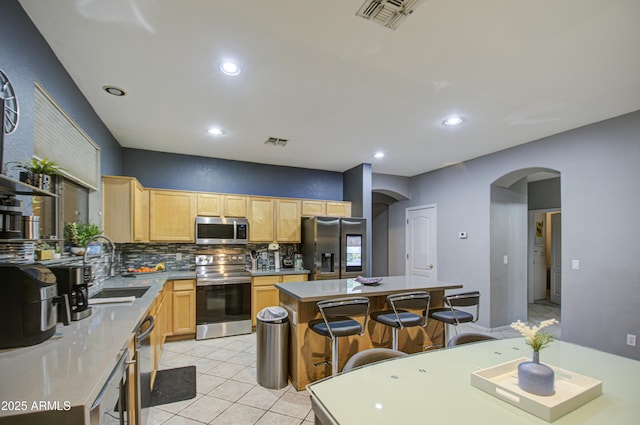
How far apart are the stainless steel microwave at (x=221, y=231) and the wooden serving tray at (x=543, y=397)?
3973 millimetres

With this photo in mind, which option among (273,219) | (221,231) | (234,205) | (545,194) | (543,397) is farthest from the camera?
(545,194)

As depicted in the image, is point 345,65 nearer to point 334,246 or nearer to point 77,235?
point 77,235

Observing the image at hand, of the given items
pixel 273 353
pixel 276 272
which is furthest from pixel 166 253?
pixel 273 353

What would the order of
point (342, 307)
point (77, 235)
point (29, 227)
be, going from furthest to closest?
point (77, 235)
point (342, 307)
point (29, 227)

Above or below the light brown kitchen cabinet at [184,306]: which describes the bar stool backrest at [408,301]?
above

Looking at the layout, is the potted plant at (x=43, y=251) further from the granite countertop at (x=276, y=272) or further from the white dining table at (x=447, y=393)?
the granite countertop at (x=276, y=272)

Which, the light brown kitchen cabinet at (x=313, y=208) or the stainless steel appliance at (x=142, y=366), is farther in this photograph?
the light brown kitchen cabinet at (x=313, y=208)

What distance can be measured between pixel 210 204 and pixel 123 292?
1.94 meters

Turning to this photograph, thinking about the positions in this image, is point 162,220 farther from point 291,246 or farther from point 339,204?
point 339,204

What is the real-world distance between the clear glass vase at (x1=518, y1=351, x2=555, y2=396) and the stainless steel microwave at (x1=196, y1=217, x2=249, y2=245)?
4.11 metres

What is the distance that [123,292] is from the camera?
3.05 m

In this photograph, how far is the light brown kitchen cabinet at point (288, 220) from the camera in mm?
5184

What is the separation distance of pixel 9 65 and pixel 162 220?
9.90 ft

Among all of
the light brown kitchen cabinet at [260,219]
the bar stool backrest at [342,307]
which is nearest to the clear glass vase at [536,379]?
the bar stool backrest at [342,307]
